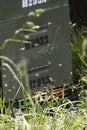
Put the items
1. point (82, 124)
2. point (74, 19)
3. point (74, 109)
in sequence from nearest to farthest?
point (82, 124)
point (74, 109)
point (74, 19)

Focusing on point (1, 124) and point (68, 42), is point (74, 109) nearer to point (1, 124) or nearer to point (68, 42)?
point (1, 124)

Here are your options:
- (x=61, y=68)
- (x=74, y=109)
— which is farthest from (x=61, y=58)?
(x=74, y=109)

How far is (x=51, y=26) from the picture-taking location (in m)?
3.58

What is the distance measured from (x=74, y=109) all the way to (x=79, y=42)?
4.48 feet

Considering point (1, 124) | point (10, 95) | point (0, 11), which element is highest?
point (0, 11)

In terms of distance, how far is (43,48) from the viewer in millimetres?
3584

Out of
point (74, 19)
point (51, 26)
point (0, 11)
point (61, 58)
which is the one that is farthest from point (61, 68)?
point (74, 19)

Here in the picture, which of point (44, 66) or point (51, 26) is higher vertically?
point (51, 26)

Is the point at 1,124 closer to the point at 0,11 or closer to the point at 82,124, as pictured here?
the point at 82,124

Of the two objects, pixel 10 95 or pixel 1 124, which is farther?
pixel 10 95

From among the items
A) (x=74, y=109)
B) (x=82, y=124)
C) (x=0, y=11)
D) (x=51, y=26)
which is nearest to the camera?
(x=82, y=124)

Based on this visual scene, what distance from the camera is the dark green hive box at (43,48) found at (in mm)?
3352

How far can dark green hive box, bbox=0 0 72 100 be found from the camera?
3352mm

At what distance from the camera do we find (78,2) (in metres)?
4.78
